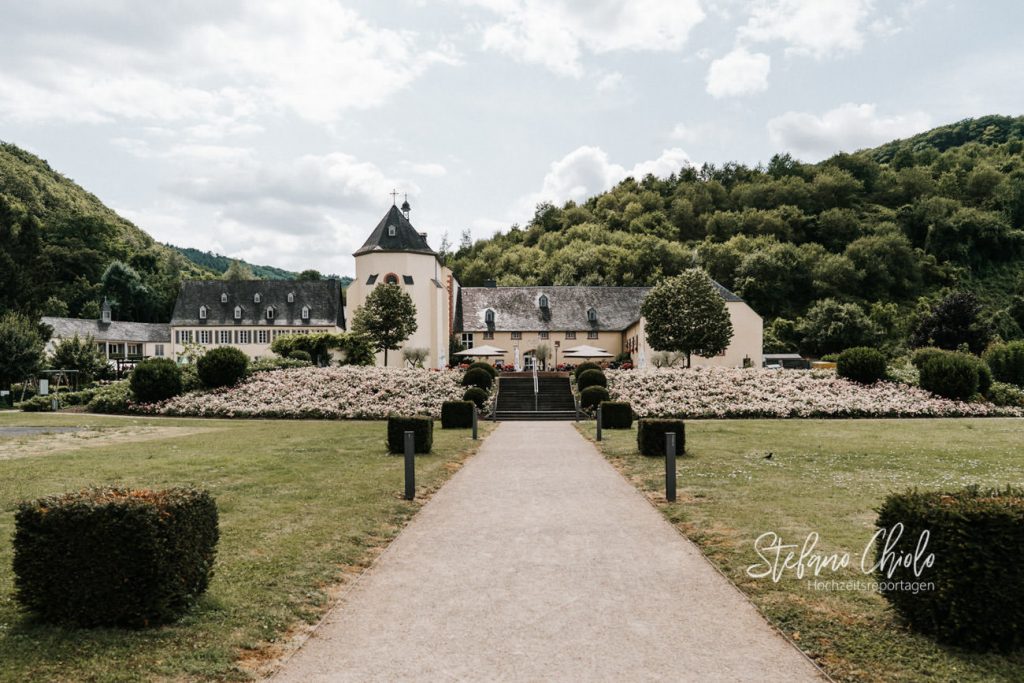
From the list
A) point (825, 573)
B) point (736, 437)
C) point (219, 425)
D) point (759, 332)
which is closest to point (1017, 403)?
point (736, 437)

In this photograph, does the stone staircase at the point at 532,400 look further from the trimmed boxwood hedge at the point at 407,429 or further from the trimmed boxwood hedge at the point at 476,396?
the trimmed boxwood hedge at the point at 407,429

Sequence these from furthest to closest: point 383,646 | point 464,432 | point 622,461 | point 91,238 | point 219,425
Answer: point 91,238 < point 219,425 < point 464,432 < point 622,461 < point 383,646

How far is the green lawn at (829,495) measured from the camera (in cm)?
519

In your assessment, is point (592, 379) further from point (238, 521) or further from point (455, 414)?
point (238, 521)

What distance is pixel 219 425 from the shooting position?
2611cm

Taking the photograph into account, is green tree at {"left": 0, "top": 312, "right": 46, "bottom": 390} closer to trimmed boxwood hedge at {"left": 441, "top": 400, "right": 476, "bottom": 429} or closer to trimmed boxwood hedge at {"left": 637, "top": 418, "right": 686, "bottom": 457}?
trimmed boxwood hedge at {"left": 441, "top": 400, "right": 476, "bottom": 429}

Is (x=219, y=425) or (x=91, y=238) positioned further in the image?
(x=91, y=238)

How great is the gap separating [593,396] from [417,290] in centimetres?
2693

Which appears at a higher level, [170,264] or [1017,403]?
[170,264]

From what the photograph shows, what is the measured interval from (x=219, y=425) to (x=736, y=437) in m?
18.0

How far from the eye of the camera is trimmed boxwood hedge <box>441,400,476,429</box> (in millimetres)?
25172

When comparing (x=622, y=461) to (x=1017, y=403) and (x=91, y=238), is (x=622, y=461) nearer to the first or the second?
(x=1017, y=403)

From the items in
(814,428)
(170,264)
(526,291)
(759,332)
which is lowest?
(814,428)

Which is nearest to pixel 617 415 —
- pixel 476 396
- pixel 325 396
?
pixel 476 396
